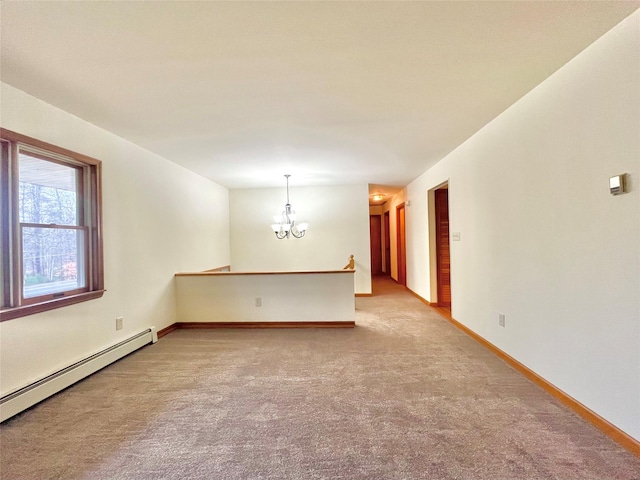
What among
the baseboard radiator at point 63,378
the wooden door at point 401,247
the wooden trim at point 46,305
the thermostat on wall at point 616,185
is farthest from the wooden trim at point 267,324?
the wooden door at point 401,247

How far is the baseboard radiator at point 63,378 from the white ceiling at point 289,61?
220cm

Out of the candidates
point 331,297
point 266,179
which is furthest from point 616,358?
point 266,179

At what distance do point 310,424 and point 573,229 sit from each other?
2.20 meters

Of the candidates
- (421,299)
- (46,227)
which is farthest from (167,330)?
(421,299)

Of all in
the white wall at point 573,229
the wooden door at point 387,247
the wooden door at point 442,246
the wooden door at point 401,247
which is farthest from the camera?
the wooden door at point 387,247

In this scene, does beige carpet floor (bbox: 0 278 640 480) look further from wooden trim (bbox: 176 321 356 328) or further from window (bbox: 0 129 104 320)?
wooden trim (bbox: 176 321 356 328)

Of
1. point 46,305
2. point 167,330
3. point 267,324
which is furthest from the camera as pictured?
point 267,324

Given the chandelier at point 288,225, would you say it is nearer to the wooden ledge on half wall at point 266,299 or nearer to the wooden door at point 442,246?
the wooden ledge on half wall at point 266,299

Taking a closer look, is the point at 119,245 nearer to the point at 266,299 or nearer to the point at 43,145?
the point at 43,145

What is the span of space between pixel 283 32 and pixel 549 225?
7.47ft

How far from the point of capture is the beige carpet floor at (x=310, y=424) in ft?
5.22

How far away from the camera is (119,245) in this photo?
321 cm

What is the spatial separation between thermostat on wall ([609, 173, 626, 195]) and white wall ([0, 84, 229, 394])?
3.96 metres

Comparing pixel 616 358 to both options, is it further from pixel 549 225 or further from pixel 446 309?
pixel 446 309
